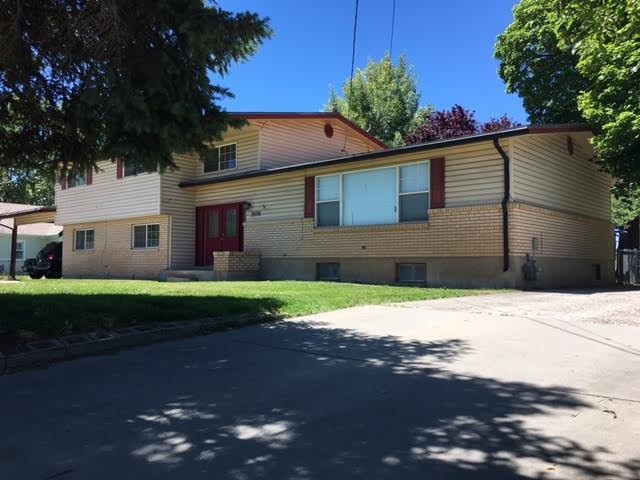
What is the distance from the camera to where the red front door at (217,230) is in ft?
70.5

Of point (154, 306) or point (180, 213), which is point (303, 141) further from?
point (154, 306)

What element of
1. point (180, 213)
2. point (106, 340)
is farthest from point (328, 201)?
point (106, 340)

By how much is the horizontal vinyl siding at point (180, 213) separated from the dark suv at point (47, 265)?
9111 mm

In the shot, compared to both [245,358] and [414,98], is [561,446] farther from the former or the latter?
[414,98]

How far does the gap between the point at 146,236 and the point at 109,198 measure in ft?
9.23

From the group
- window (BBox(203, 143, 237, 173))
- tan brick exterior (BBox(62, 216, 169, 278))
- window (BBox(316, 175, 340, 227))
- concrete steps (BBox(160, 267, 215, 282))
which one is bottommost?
concrete steps (BBox(160, 267, 215, 282))

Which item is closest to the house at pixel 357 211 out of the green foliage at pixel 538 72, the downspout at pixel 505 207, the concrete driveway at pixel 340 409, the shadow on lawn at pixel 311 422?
the downspout at pixel 505 207

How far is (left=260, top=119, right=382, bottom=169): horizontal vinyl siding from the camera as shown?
2180 cm

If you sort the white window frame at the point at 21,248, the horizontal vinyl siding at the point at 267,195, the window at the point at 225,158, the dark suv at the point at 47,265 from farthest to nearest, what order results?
the white window frame at the point at 21,248 < the dark suv at the point at 47,265 < the window at the point at 225,158 < the horizontal vinyl siding at the point at 267,195

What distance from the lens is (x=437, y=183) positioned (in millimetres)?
15781

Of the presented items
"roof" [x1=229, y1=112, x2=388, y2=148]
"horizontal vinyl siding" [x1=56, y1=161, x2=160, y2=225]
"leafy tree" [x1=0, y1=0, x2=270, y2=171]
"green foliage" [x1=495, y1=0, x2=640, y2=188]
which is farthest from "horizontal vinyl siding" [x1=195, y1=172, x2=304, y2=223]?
"leafy tree" [x1=0, y1=0, x2=270, y2=171]

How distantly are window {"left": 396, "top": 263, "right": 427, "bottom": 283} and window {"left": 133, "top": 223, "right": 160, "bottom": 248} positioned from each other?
10.9 meters

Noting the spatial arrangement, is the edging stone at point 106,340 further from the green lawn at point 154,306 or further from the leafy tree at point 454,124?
the leafy tree at point 454,124

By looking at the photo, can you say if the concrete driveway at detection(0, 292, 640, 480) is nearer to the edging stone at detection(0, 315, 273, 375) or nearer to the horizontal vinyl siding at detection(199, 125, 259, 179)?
the edging stone at detection(0, 315, 273, 375)
